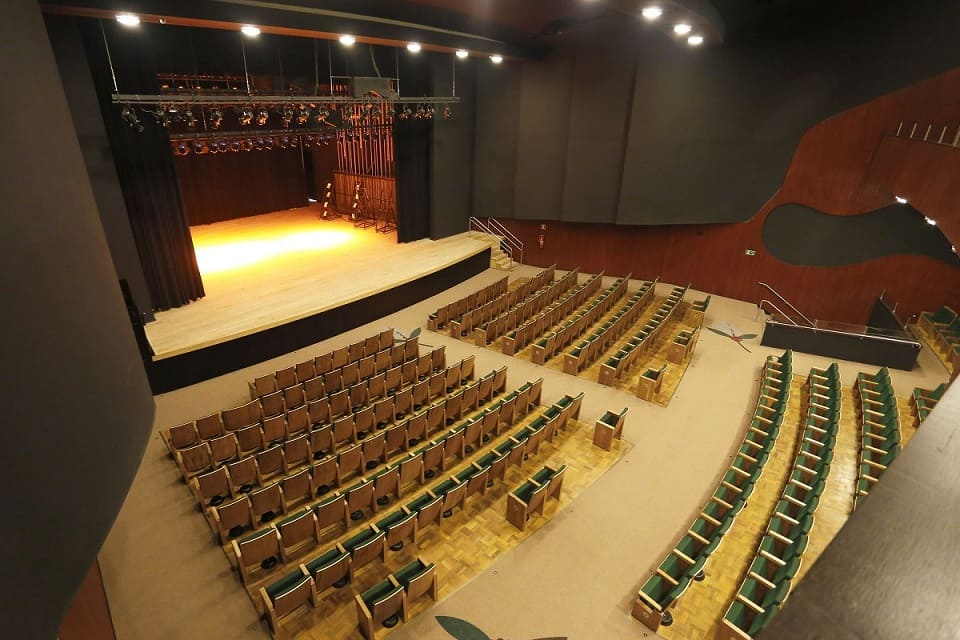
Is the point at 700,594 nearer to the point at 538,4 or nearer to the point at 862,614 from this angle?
the point at 862,614

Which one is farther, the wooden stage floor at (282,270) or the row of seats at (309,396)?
the wooden stage floor at (282,270)

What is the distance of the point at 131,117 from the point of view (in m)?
5.46

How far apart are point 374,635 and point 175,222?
18.9ft

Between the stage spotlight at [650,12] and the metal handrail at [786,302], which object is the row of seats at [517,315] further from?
the stage spotlight at [650,12]

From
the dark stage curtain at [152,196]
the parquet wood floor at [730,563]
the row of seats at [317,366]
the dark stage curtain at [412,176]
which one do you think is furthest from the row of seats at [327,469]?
the dark stage curtain at [412,176]

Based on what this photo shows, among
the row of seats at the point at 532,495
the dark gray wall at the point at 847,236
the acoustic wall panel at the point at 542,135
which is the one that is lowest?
the row of seats at the point at 532,495

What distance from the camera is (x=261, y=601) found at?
329cm

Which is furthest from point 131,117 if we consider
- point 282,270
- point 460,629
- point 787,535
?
point 787,535

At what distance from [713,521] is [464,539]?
1.86m

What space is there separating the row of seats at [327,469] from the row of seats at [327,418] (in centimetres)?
19

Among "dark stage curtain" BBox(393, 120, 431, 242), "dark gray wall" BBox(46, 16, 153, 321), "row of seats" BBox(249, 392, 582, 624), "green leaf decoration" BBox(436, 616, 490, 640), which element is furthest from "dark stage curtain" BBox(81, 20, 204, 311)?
"green leaf decoration" BBox(436, 616, 490, 640)

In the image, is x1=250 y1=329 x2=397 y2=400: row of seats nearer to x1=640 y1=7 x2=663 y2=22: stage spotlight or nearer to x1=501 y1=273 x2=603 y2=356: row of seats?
x1=501 y1=273 x2=603 y2=356: row of seats

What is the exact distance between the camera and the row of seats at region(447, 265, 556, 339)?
7.14 metres

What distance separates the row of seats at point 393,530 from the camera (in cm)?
321
